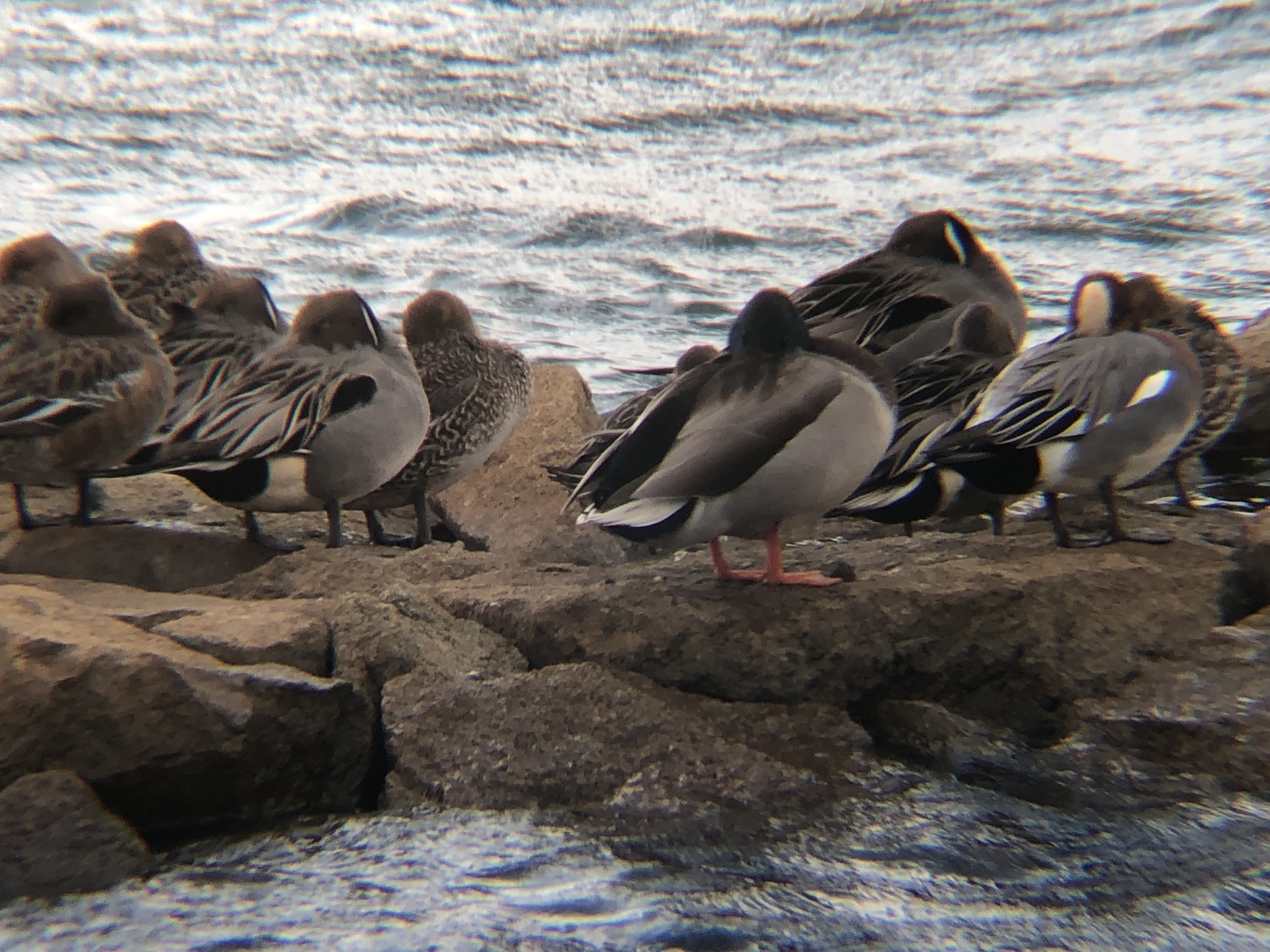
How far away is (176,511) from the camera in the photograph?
20.2 feet

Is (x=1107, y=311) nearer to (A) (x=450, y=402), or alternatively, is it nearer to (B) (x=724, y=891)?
(A) (x=450, y=402)

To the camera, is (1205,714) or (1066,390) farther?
(1066,390)

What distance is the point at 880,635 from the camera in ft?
13.8

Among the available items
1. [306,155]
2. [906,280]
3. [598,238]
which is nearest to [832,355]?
[906,280]

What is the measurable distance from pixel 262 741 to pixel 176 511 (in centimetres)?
269

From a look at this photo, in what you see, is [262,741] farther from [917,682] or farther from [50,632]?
[917,682]

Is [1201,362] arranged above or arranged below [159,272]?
below

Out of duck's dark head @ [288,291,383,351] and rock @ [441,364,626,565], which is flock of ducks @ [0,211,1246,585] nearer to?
duck's dark head @ [288,291,383,351]

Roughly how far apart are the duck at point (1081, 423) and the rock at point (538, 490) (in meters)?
1.59

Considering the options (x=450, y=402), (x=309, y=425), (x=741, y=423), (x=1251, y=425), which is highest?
(x=741, y=423)

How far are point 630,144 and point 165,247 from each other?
335 inches

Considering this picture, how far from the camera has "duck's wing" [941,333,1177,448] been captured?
509 cm

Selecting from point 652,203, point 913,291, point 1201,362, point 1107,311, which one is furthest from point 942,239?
point 652,203

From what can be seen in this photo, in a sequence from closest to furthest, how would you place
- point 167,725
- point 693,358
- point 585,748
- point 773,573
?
point 167,725 → point 585,748 → point 773,573 → point 693,358
